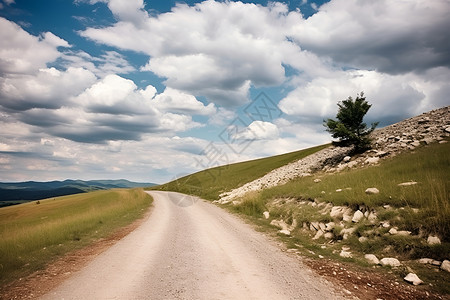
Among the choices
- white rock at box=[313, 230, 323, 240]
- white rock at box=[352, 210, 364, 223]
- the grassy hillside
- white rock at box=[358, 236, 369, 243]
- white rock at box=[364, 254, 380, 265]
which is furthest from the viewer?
the grassy hillside

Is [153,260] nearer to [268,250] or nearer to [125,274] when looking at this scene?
[125,274]

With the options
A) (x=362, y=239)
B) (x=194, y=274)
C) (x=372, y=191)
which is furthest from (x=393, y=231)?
(x=194, y=274)

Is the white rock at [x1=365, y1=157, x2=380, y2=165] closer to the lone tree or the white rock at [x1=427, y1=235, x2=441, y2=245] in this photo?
the lone tree

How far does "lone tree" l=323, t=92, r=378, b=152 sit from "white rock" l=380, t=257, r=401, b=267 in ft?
61.5

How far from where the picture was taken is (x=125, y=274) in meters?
6.95

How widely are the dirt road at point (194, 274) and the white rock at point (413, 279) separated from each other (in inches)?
91.8

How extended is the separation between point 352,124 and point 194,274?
24.8 meters

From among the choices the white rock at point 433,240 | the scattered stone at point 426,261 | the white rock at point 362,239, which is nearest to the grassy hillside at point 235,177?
the white rock at point 362,239

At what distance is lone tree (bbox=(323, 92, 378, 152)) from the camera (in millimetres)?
24734

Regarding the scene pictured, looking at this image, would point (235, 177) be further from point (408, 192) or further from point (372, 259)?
point (372, 259)

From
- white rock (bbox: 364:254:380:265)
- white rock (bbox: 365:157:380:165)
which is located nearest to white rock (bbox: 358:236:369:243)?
white rock (bbox: 364:254:380:265)

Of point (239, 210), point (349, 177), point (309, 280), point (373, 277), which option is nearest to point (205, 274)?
point (309, 280)

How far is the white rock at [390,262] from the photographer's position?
757 cm

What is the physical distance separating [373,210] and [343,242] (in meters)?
2.21
